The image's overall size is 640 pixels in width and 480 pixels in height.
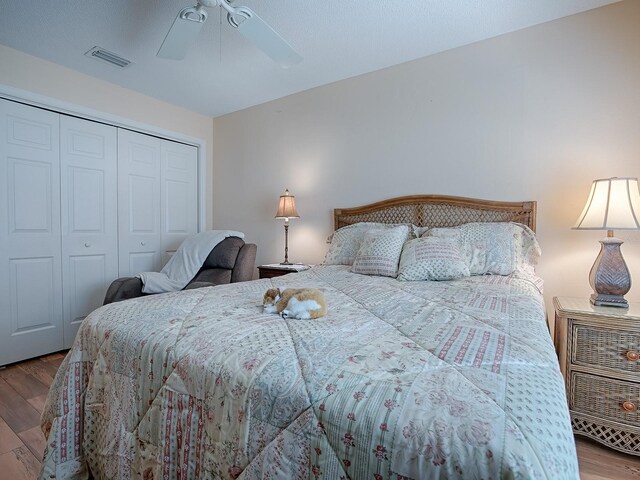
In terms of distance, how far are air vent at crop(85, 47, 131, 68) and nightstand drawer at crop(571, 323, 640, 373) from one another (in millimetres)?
3596

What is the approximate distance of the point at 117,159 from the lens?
3.18m

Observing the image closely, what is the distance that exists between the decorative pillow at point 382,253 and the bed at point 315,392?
1.94ft

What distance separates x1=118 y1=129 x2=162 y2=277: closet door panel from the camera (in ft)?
10.6

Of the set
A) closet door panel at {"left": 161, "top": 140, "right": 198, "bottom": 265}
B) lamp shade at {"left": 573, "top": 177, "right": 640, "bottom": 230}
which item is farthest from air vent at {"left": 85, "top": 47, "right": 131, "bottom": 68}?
lamp shade at {"left": 573, "top": 177, "right": 640, "bottom": 230}

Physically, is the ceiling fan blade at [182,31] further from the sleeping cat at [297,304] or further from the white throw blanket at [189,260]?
the white throw blanket at [189,260]

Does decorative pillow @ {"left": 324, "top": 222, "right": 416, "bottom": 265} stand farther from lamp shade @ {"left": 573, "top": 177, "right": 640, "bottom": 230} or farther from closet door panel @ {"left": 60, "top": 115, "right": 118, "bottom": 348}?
closet door panel @ {"left": 60, "top": 115, "right": 118, "bottom": 348}

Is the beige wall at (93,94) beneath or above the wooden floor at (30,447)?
above

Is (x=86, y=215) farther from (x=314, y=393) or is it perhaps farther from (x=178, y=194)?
(x=314, y=393)

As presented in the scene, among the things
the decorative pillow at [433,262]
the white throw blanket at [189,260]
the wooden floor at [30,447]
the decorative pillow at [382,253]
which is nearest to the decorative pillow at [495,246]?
the decorative pillow at [433,262]

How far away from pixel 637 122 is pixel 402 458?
253 cm

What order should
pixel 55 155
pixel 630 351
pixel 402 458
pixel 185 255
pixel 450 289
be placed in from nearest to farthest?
1. pixel 402 458
2. pixel 630 351
3. pixel 450 289
4. pixel 55 155
5. pixel 185 255

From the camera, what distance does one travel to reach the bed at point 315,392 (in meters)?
0.55

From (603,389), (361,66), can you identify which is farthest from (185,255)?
(603,389)

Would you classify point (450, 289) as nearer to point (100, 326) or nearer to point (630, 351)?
point (630, 351)
